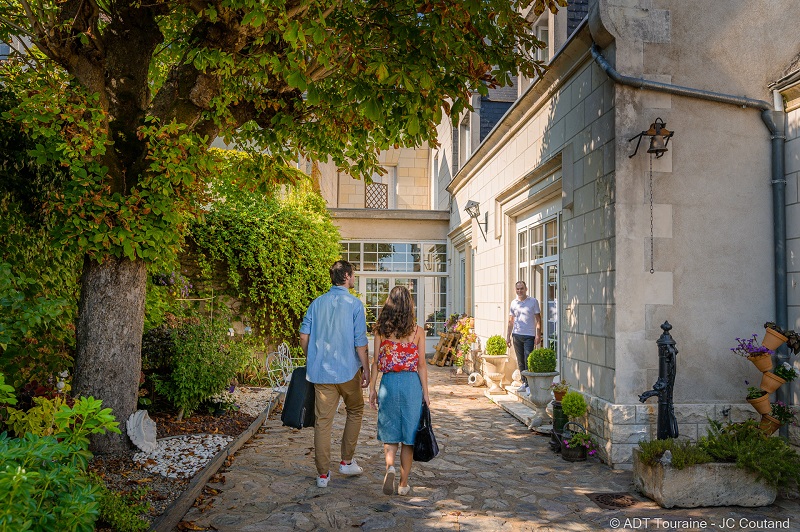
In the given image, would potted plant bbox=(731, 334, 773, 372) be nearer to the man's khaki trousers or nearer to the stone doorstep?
the stone doorstep

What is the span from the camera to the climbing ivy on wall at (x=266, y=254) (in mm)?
10180

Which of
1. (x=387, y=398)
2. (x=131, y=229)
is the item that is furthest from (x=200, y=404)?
(x=387, y=398)

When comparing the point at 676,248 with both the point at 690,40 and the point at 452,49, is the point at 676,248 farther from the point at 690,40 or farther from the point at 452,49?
the point at 452,49

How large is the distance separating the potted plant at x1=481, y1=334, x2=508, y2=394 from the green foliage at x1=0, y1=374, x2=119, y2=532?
24.8ft

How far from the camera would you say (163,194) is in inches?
197

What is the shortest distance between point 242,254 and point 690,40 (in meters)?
7.28

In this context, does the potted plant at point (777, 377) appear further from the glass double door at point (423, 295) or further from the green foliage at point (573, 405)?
the glass double door at point (423, 295)

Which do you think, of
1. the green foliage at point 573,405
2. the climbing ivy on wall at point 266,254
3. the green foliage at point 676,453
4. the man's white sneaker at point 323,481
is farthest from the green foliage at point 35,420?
the climbing ivy on wall at point 266,254

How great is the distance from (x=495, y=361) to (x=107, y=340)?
6.00 m

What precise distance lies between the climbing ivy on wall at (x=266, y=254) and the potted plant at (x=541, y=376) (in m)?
4.82

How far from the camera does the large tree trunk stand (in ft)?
17.3

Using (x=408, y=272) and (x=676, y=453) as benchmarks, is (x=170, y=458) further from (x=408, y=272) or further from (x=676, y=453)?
(x=408, y=272)

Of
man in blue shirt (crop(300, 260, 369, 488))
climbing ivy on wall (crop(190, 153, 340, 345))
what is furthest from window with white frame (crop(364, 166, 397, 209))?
man in blue shirt (crop(300, 260, 369, 488))

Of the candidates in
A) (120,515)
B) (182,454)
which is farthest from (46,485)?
(182,454)
